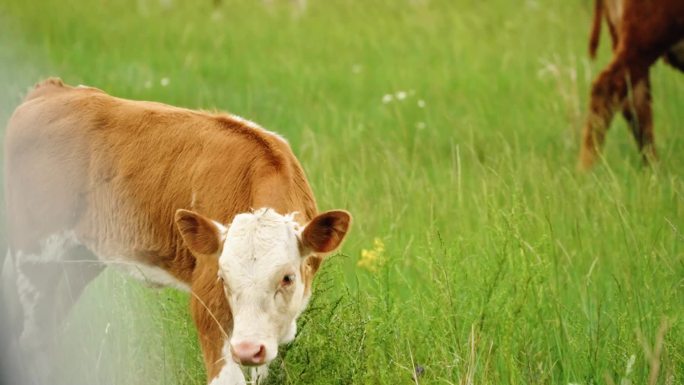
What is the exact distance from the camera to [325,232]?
3766 millimetres

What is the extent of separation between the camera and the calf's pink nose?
3482 mm

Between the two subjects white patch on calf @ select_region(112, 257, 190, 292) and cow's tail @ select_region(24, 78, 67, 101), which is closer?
white patch on calf @ select_region(112, 257, 190, 292)

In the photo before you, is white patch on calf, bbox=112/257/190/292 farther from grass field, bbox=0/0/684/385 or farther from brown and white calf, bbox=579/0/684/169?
brown and white calf, bbox=579/0/684/169

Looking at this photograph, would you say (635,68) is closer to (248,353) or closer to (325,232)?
(325,232)

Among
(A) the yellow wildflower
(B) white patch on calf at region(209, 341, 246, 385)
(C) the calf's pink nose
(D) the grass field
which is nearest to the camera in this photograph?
(C) the calf's pink nose

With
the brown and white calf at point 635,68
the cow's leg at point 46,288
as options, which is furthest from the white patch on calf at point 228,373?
the brown and white calf at point 635,68

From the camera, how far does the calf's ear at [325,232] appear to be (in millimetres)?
3736

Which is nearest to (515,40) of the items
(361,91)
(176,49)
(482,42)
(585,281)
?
(482,42)

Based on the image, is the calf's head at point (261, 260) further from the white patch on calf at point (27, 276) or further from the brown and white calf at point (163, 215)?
the white patch on calf at point (27, 276)

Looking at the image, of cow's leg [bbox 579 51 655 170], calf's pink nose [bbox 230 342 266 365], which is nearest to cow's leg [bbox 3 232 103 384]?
calf's pink nose [bbox 230 342 266 365]

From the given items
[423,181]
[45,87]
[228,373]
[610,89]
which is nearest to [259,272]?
[228,373]

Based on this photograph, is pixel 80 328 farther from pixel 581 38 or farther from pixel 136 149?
pixel 581 38

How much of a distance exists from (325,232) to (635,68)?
14.0 ft

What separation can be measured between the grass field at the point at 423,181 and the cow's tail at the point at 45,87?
2.99ft
